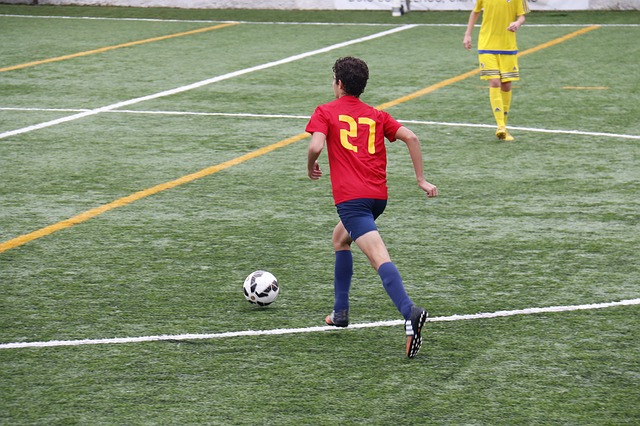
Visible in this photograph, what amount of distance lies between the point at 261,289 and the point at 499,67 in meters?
6.68

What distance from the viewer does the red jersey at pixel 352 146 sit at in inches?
263

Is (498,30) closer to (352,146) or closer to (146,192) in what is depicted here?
(146,192)

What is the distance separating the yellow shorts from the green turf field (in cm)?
70

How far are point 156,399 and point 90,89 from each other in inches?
446

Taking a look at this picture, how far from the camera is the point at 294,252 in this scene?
8766 millimetres

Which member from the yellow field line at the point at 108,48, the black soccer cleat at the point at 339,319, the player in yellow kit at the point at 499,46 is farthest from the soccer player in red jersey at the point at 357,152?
the yellow field line at the point at 108,48

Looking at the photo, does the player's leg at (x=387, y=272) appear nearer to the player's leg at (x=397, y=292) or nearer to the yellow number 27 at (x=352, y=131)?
the player's leg at (x=397, y=292)

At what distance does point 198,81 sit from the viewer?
56.7 ft

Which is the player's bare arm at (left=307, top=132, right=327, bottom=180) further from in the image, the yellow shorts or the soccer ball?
the yellow shorts

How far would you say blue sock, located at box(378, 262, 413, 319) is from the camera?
6410 millimetres

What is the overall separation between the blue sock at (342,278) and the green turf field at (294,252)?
0.61ft

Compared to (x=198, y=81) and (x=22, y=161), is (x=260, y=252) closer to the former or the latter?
(x=22, y=161)

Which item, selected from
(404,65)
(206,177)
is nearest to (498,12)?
(206,177)

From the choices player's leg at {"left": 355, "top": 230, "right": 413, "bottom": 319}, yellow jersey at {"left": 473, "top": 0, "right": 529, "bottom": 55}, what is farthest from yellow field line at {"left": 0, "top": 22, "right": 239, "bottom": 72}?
player's leg at {"left": 355, "top": 230, "right": 413, "bottom": 319}
